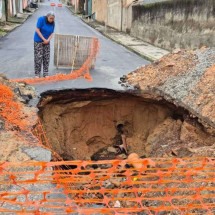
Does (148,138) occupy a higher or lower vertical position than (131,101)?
lower

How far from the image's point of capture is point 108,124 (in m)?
9.58

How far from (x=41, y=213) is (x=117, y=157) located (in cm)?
514

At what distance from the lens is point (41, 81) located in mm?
9164

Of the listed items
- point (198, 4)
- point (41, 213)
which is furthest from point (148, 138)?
point (198, 4)

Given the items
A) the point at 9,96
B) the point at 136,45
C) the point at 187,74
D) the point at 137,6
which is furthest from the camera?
the point at 137,6

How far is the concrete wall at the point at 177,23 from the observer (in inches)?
519

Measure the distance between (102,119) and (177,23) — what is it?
323 inches

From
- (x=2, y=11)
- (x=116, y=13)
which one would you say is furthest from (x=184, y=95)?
(x=2, y=11)

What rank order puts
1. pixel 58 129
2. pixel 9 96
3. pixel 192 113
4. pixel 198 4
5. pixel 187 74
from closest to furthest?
pixel 9 96, pixel 192 113, pixel 58 129, pixel 187 74, pixel 198 4

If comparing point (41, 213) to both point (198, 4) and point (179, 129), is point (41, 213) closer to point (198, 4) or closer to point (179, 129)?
point (179, 129)

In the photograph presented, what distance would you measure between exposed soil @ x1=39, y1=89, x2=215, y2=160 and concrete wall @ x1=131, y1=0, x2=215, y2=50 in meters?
5.20

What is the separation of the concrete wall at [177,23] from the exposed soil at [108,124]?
520 cm

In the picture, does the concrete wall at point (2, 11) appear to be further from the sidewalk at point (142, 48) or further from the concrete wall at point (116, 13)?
the concrete wall at point (116, 13)

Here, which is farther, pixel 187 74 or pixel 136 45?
pixel 136 45
